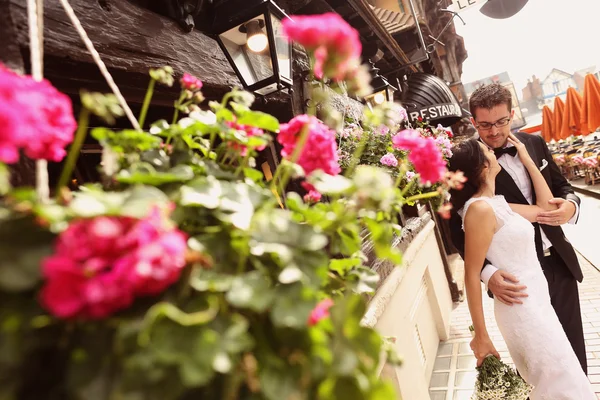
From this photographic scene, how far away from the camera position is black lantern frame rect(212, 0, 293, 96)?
6.03 ft

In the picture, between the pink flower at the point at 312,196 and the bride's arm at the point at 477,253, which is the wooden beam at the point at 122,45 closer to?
the pink flower at the point at 312,196

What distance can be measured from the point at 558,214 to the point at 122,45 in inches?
107

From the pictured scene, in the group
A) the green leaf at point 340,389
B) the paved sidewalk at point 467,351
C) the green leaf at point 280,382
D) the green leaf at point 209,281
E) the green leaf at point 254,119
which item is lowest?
the paved sidewalk at point 467,351

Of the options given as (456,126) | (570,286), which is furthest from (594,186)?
(570,286)

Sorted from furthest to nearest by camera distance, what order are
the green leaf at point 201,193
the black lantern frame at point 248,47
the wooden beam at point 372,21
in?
the wooden beam at point 372,21 → the black lantern frame at point 248,47 → the green leaf at point 201,193

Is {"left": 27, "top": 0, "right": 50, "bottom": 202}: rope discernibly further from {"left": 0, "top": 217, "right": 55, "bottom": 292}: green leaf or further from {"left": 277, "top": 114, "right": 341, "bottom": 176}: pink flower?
{"left": 277, "top": 114, "right": 341, "bottom": 176}: pink flower

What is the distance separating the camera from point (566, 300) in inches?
97.9

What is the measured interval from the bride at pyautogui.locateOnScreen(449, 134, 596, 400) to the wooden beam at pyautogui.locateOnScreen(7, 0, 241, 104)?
5.55ft

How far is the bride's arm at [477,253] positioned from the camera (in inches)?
87.1

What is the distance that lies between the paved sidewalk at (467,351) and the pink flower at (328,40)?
372 centimetres

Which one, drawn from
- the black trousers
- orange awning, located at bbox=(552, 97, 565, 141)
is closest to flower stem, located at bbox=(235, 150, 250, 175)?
the black trousers

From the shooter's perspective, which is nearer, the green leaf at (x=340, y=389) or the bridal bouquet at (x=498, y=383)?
the green leaf at (x=340, y=389)

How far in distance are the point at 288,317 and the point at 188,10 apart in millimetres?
2039

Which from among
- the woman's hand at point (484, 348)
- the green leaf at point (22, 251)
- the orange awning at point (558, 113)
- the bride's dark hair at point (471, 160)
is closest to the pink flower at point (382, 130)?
the bride's dark hair at point (471, 160)
